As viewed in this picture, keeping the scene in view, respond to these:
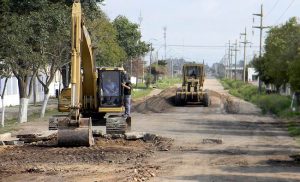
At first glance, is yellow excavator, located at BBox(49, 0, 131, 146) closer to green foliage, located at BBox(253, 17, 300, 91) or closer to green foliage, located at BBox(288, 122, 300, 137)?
green foliage, located at BBox(288, 122, 300, 137)

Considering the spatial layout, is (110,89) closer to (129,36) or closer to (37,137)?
(37,137)

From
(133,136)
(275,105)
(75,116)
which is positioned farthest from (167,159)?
(275,105)

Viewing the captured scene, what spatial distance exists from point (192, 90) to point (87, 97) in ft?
85.1

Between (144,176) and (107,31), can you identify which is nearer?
(144,176)

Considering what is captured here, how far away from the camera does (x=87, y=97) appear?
2545cm

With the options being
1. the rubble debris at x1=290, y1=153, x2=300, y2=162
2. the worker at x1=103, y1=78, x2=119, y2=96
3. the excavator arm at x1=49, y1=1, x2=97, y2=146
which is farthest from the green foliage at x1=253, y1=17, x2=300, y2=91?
the excavator arm at x1=49, y1=1, x2=97, y2=146

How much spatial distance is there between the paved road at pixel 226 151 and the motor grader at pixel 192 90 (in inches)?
527

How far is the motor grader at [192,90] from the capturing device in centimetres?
5084

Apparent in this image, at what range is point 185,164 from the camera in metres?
17.3

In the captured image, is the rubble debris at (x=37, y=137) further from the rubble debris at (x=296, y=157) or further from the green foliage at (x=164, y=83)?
the green foliage at (x=164, y=83)

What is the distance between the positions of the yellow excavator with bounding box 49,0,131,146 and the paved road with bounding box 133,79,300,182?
2.58 m

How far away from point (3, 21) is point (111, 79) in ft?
41.9

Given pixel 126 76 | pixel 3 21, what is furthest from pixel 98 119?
pixel 3 21

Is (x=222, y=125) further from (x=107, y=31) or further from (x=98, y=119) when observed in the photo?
(x=107, y=31)
